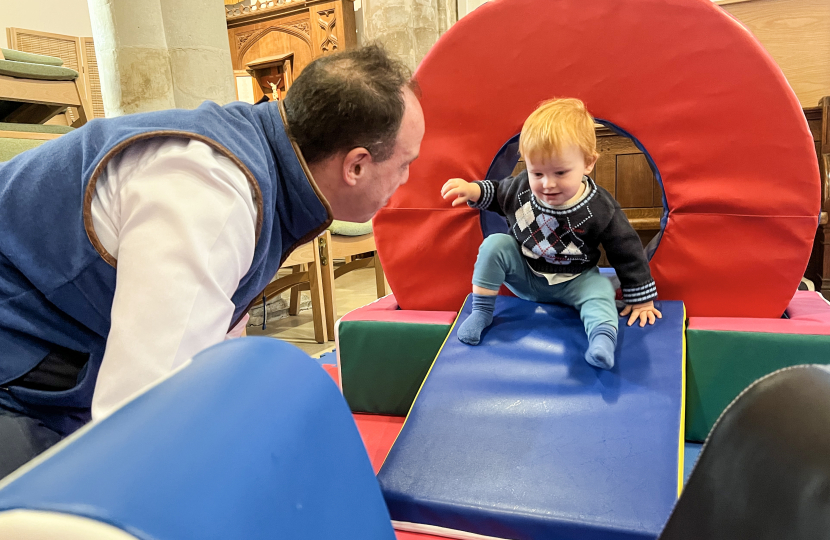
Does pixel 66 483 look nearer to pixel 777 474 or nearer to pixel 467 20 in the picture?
pixel 777 474

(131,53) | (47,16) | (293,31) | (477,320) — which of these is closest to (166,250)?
(477,320)

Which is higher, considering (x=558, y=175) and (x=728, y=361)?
(x=558, y=175)

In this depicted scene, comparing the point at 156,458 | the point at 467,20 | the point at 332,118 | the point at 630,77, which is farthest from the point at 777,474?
the point at 467,20

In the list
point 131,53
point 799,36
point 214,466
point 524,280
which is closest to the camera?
point 214,466

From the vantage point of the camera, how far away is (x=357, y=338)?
163 centimetres

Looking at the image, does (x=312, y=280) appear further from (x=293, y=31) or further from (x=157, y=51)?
(x=293, y=31)

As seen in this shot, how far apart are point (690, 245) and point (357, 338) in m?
0.91

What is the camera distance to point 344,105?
96 centimetres

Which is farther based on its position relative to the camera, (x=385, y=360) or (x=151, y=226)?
(x=385, y=360)

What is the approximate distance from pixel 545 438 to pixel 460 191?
699 millimetres

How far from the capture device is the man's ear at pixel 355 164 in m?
1.01

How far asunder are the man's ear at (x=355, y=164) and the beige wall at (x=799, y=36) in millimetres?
3532

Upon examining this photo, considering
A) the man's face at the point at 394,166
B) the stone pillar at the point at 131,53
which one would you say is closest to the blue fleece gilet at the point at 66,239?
the man's face at the point at 394,166

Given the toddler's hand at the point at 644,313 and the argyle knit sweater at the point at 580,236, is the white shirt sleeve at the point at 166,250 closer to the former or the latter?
the argyle knit sweater at the point at 580,236
